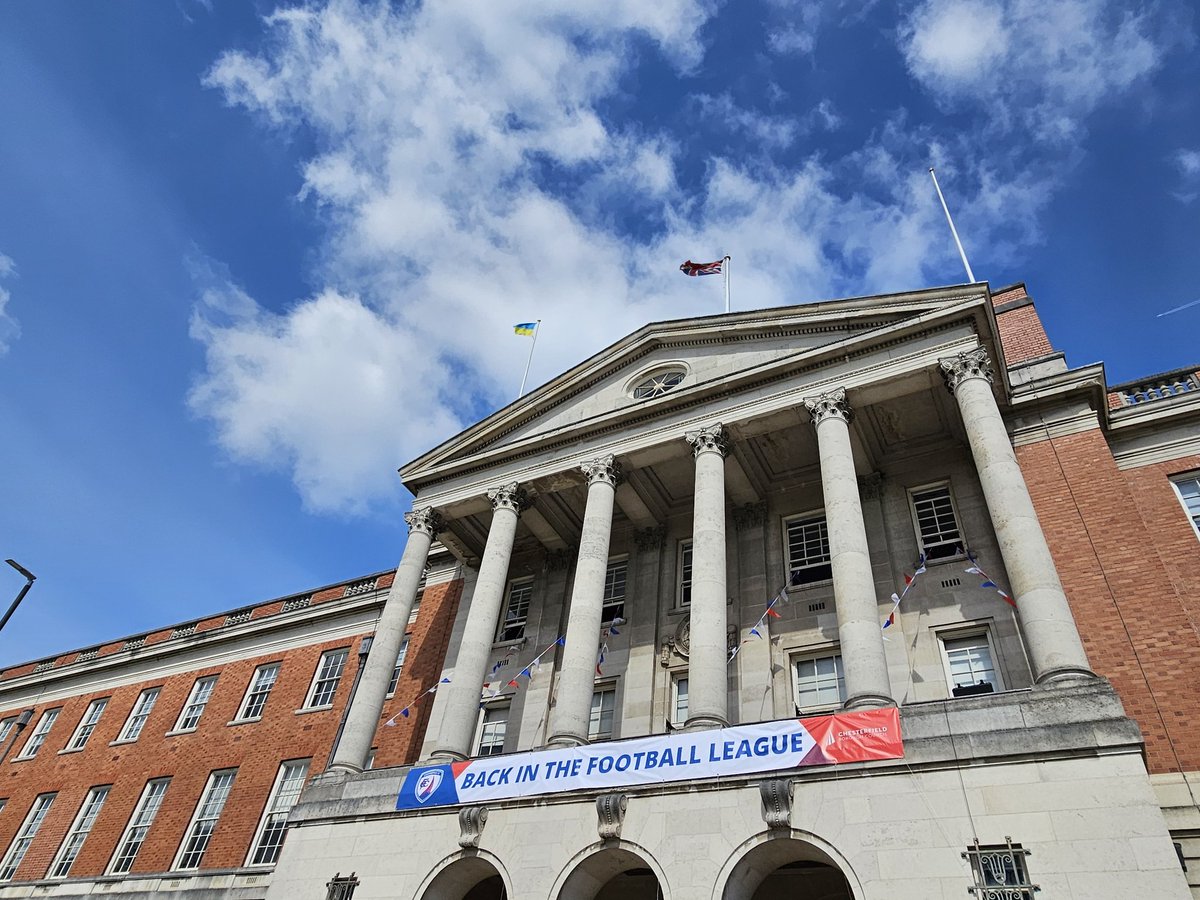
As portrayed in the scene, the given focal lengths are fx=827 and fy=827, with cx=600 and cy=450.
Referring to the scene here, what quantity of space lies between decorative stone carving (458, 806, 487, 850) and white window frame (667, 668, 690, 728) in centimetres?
604

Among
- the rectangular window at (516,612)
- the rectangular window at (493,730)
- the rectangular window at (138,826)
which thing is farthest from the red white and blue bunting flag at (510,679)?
the rectangular window at (138,826)

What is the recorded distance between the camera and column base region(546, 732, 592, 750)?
57.5 feet

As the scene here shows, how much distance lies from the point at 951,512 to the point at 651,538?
852 cm

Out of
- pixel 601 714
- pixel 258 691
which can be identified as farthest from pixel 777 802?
pixel 258 691

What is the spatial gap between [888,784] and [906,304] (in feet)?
38.1

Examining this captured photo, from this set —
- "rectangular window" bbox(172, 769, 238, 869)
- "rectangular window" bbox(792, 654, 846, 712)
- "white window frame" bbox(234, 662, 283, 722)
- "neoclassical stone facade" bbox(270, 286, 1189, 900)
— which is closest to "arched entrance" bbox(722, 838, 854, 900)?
"neoclassical stone facade" bbox(270, 286, 1189, 900)

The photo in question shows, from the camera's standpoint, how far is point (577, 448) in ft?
78.3

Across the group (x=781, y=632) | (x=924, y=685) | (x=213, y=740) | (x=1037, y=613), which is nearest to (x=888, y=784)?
(x=1037, y=613)

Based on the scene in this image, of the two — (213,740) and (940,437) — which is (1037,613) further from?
(213,740)

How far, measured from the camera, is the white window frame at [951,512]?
2019cm

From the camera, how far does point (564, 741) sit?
57.7 ft

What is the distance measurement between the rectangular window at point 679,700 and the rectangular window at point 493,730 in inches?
201

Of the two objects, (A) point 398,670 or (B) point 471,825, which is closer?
(B) point 471,825

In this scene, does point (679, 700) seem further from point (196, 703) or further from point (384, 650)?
point (196, 703)
